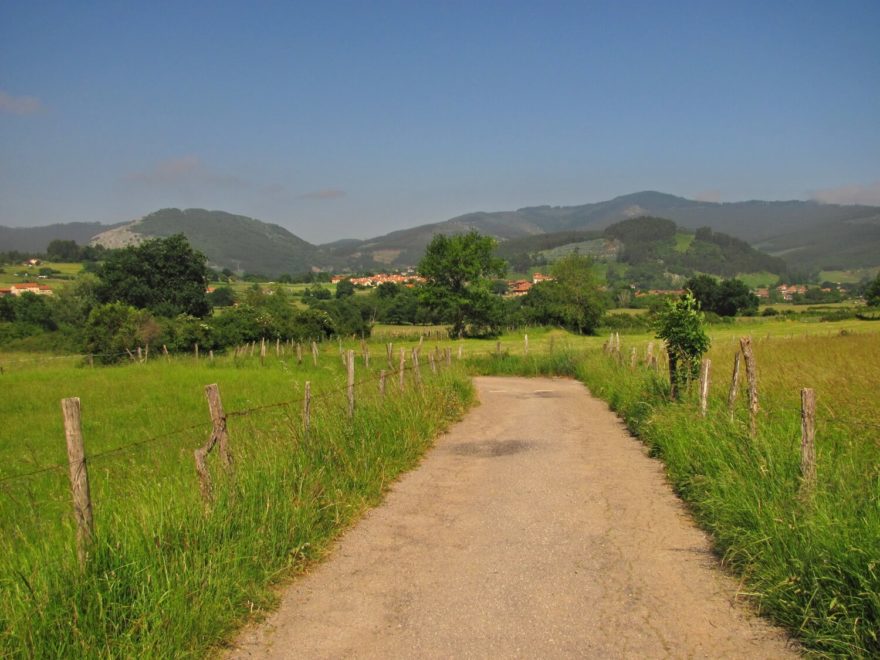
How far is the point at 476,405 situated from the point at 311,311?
40557 mm

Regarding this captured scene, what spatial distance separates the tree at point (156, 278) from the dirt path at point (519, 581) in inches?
2887

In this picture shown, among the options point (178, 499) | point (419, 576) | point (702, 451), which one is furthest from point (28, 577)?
point (702, 451)

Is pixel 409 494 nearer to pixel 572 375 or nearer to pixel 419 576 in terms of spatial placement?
pixel 419 576

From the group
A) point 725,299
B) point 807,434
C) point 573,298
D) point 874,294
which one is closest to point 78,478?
point 807,434

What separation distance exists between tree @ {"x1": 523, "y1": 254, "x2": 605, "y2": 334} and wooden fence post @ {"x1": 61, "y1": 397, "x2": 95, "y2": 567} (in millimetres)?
74289

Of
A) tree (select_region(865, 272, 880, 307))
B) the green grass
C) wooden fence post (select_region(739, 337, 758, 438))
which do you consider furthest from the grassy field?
wooden fence post (select_region(739, 337, 758, 438))

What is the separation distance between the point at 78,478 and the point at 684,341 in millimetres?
12482

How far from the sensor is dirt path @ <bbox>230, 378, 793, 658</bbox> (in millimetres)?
4801

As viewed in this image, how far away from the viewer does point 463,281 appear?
233ft

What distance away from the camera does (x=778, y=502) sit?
6.60 meters

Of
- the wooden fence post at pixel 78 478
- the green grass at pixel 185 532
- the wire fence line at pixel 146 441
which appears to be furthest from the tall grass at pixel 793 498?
the wire fence line at pixel 146 441

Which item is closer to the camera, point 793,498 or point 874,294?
point 793,498

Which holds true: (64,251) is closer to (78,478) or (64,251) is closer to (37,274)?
(37,274)

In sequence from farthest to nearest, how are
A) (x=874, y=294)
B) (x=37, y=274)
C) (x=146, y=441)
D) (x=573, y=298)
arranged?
(x=37, y=274) < (x=874, y=294) < (x=573, y=298) < (x=146, y=441)
